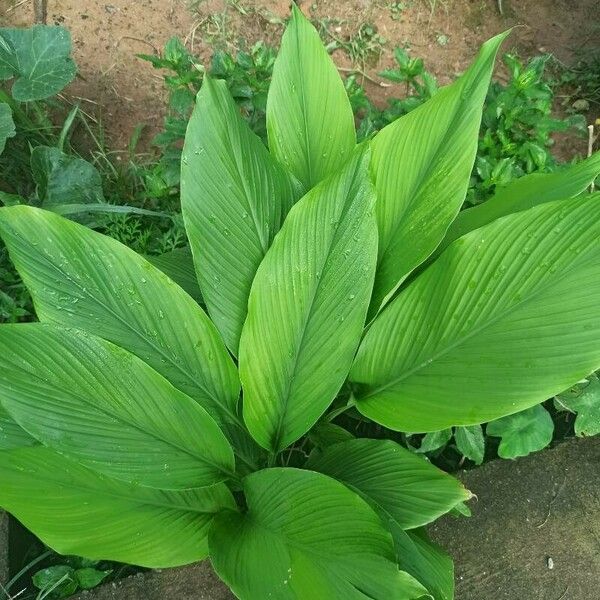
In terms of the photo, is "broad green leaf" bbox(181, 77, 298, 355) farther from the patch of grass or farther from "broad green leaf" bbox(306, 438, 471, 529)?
the patch of grass

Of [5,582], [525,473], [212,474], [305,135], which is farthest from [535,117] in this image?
[5,582]

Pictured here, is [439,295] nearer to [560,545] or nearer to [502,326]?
[502,326]

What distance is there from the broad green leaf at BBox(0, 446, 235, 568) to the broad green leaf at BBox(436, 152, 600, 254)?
24.7 inches

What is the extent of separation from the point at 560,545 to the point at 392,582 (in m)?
0.52

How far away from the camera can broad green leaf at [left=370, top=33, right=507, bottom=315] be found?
0.91 metres

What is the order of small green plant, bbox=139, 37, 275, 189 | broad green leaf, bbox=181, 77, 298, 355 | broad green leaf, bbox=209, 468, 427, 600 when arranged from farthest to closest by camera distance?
small green plant, bbox=139, 37, 275, 189 → broad green leaf, bbox=181, 77, 298, 355 → broad green leaf, bbox=209, 468, 427, 600

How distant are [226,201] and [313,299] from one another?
231mm

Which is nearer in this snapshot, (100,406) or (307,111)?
(100,406)

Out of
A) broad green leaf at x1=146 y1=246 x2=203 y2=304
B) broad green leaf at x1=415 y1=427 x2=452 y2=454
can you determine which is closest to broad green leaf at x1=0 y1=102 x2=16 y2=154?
broad green leaf at x1=146 y1=246 x2=203 y2=304

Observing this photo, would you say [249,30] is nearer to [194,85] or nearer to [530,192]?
[194,85]

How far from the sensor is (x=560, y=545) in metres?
1.10

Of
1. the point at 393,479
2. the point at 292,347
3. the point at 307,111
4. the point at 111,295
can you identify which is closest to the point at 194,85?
the point at 307,111

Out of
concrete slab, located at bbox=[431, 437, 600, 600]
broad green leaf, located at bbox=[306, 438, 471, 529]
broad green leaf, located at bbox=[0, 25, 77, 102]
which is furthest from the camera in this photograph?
broad green leaf, located at bbox=[0, 25, 77, 102]

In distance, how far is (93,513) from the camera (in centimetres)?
90
